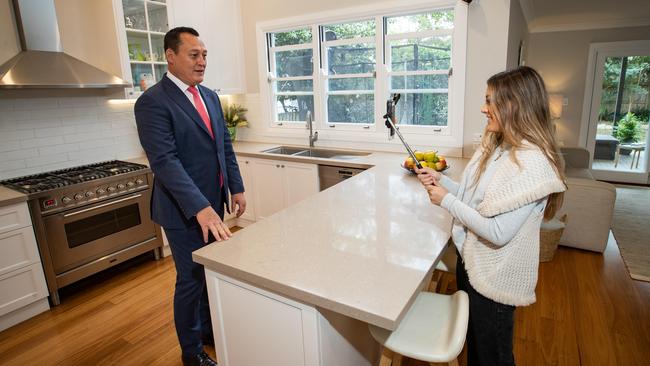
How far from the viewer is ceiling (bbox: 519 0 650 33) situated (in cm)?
449

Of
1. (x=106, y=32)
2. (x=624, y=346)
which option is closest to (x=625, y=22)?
(x=624, y=346)

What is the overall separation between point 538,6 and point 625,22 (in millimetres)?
2108

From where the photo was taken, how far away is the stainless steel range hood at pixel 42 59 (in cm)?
258

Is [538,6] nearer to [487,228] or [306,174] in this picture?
[306,174]

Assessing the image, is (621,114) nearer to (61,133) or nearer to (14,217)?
(61,133)

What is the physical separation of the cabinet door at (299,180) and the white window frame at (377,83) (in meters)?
A: 0.66

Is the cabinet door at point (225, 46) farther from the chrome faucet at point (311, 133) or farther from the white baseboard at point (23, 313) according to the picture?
the white baseboard at point (23, 313)

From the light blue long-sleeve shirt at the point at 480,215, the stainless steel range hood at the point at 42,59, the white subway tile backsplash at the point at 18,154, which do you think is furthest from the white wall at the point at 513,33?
the white subway tile backsplash at the point at 18,154

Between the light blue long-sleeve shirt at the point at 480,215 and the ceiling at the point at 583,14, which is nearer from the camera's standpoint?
the light blue long-sleeve shirt at the point at 480,215

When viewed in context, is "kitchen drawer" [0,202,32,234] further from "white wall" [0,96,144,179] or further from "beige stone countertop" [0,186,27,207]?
"white wall" [0,96,144,179]

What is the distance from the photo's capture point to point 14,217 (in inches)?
98.2

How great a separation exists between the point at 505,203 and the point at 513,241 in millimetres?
166

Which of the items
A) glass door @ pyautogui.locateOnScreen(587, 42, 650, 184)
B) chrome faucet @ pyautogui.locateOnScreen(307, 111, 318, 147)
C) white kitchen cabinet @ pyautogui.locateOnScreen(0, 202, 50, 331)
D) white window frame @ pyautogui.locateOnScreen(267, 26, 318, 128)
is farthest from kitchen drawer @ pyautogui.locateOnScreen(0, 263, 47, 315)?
glass door @ pyautogui.locateOnScreen(587, 42, 650, 184)

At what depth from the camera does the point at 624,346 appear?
7.09 feet
